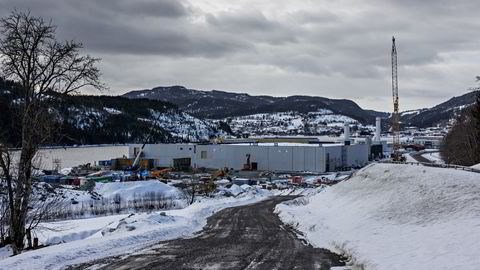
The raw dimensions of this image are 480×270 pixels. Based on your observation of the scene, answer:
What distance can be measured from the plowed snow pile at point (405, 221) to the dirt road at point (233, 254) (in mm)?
1114

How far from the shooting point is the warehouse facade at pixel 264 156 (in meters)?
104

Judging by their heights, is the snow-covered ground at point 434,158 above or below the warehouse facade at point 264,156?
below

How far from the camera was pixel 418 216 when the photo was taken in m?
21.2

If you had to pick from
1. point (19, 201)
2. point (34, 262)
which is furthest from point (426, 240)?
point (19, 201)

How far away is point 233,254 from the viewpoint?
1714 cm

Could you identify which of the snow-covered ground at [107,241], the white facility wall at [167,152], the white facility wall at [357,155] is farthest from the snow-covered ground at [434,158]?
the snow-covered ground at [107,241]

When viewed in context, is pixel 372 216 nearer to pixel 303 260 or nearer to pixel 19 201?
pixel 303 260

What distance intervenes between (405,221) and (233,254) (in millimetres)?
8048

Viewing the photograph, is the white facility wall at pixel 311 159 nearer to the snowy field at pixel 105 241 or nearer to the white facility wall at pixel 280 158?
the white facility wall at pixel 280 158

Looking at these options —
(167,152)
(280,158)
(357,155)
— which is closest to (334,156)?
(280,158)

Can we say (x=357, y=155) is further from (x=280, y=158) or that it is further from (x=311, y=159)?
(x=280, y=158)

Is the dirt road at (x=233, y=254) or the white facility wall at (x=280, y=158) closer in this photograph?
the dirt road at (x=233, y=254)

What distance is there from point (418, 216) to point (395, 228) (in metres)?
1.44

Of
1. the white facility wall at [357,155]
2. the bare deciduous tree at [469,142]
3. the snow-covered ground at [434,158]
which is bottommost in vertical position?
the snow-covered ground at [434,158]
